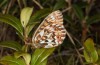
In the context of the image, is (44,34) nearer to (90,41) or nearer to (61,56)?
(90,41)

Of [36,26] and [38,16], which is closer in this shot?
[38,16]

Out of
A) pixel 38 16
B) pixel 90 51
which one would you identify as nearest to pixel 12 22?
pixel 38 16

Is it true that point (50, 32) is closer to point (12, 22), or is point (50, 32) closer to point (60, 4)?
point (12, 22)

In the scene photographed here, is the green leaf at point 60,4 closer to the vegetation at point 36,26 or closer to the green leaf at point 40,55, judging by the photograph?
the vegetation at point 36,26

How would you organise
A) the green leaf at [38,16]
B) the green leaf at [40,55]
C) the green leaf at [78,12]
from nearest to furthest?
the green leaf at [40,55] < the green leaf at [38,16] < the green leaf at [78,12]

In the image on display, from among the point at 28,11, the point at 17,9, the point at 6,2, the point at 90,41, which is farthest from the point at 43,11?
the point at 17,9

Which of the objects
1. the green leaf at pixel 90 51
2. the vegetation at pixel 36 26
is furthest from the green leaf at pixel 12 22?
the green leaf at pixel 90 51
